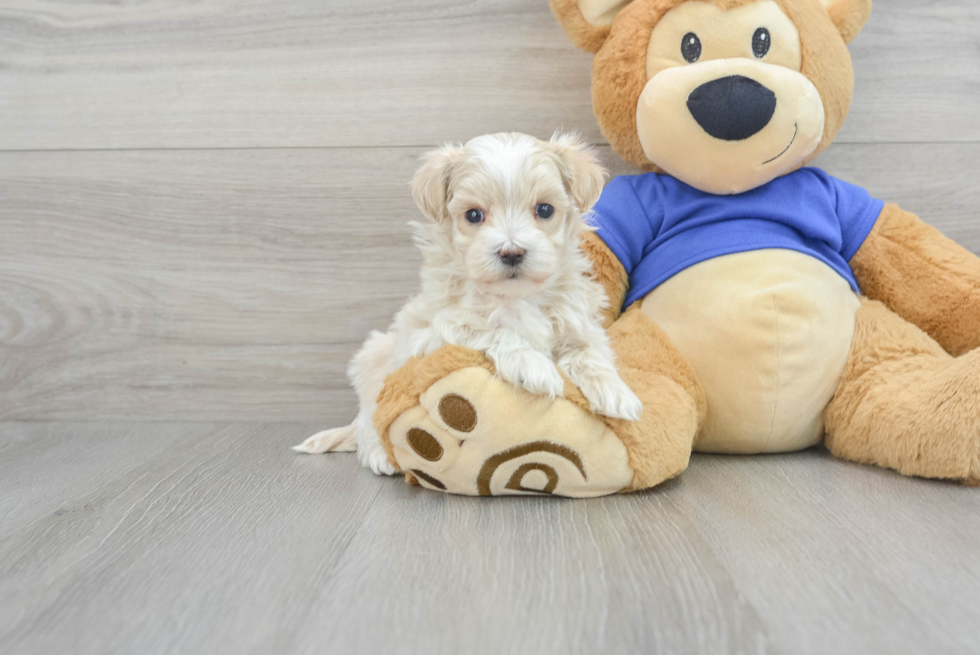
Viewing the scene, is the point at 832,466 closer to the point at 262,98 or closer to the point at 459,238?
the point at 459,238

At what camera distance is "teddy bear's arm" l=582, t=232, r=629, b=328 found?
129 centimetres

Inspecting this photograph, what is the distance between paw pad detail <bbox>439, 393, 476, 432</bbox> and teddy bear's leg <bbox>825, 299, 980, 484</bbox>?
0.66 metres

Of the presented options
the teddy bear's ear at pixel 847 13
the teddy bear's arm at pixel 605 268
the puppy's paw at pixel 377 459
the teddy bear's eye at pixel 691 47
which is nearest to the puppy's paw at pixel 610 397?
the teddy bear's arm at pixel 605 268

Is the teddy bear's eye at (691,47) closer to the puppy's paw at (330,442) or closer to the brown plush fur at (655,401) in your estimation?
the brown plush fur at (655,401)

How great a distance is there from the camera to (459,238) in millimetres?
1078

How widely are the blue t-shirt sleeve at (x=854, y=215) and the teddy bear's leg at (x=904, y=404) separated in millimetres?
121

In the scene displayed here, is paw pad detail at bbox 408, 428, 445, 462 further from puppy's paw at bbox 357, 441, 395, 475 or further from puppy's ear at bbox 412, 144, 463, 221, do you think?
puppy's ear at bbox 412, 144, 463, 221

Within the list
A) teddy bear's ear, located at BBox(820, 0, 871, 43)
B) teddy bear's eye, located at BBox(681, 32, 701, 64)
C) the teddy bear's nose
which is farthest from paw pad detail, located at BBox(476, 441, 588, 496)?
teddy bear's ear, located at BBox(820, 0, 871, 43)

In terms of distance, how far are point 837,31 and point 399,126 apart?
878 mm

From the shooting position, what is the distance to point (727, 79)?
3.69ft

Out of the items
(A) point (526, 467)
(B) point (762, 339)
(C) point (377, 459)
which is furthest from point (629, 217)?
(C) point (377, 459)

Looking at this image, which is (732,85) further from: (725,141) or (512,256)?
(512,256)

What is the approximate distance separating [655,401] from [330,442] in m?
0.68

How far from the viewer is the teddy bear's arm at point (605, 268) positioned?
129cm
